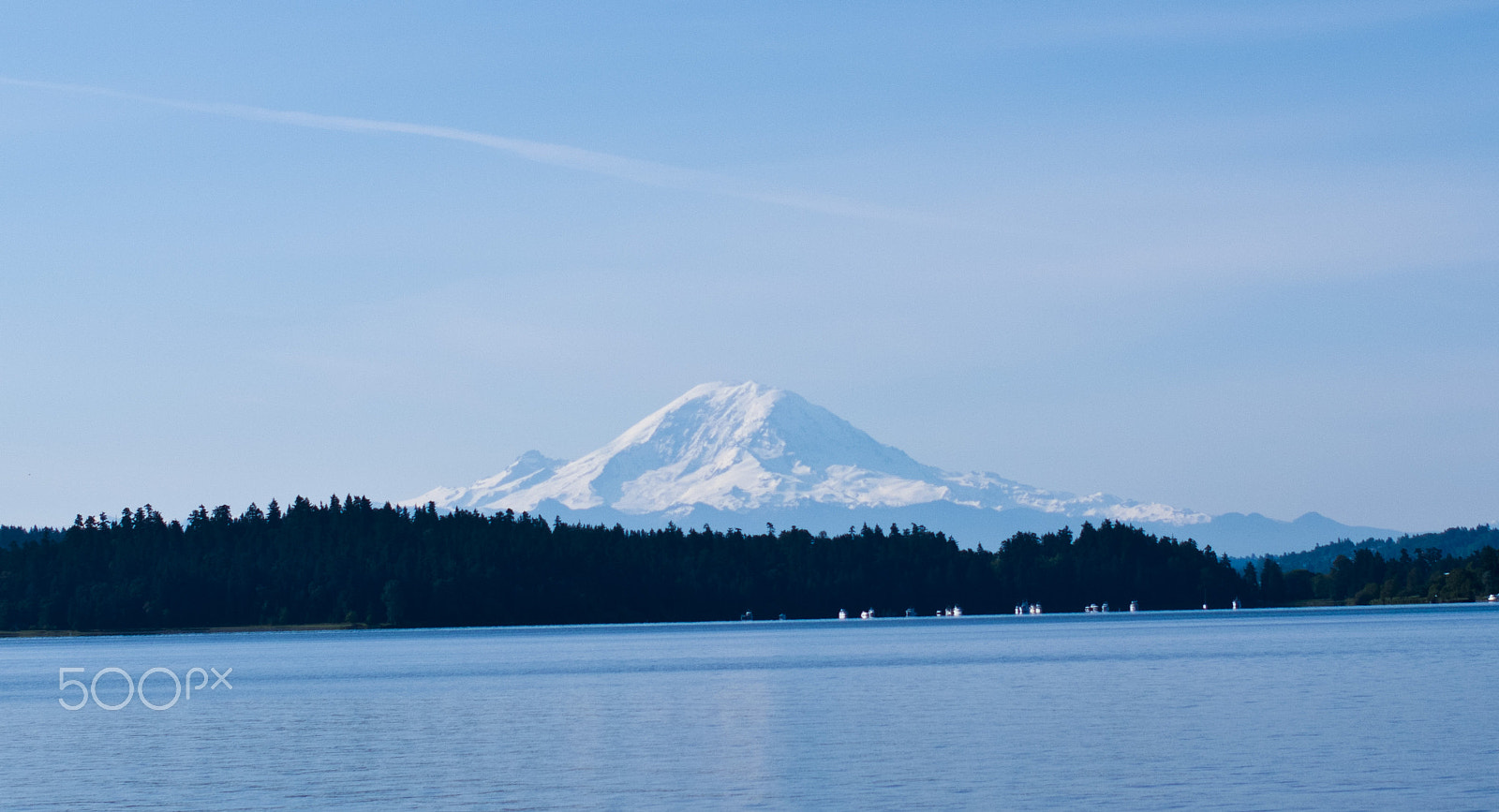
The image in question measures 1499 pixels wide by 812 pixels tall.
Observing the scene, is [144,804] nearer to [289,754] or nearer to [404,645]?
[289,754]

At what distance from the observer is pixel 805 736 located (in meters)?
67.1

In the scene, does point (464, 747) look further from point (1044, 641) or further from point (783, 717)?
point (1044, 641)

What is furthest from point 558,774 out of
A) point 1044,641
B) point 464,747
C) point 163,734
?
point 1044,641

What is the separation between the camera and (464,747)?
65.9 m

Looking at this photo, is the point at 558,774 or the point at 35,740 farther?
the point at 35,740

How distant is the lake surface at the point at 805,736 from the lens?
50781 millimetres

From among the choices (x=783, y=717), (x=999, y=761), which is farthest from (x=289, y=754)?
(x=999, y=761)

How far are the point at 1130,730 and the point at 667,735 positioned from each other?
677 inches

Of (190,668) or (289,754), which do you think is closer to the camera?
(289,754)

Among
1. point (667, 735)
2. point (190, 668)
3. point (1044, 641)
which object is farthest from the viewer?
point (1044, 641)

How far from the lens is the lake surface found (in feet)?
167

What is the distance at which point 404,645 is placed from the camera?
616ft

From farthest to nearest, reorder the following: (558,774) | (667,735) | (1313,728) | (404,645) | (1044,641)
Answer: (404,645) → (1044,641) → (667,735) → (1313,728) → (558,774)

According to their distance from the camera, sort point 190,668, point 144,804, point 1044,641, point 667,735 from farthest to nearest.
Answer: point 1044,641 → point 190,668 → point 667,735 → point 144,804
